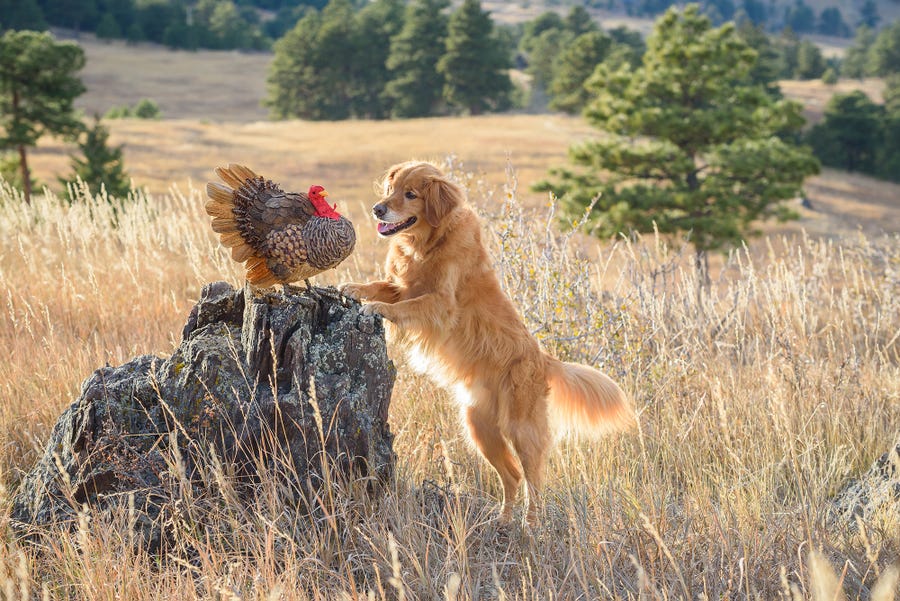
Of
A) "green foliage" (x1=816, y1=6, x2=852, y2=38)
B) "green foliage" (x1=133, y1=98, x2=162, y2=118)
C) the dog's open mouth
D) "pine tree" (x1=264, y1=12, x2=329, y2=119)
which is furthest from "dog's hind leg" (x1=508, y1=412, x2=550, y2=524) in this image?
"green foliage" (x1=816, y1=6, x2=852, y2=38)

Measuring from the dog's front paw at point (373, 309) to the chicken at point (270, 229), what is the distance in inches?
13.3

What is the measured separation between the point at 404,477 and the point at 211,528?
0.92 m

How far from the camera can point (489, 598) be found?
283 centimetres

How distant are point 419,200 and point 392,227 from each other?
0.70ft

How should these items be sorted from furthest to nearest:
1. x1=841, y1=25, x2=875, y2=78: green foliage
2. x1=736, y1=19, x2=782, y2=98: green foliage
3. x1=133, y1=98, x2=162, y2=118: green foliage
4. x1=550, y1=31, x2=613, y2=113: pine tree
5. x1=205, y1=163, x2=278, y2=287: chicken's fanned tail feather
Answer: x1=841, y1=25, x2=875, y2=78: green foliage → x1=133, y1=98, x2=162, y2=118: green foliage → x1=550, y1=31, x2=613, y2=113: pine tree → x1=736, y1=19, x2=782, y2=98: green foliage → x1=205, y1=163, x2=278, y2=287: chicken's fanned tail feather

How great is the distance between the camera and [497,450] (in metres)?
3.90

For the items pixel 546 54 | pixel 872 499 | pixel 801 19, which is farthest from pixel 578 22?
pixel 801 19

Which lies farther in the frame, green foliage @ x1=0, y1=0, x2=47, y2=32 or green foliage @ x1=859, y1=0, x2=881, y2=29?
green foliage @ x1=859, y1=0, x2=881, y2=29

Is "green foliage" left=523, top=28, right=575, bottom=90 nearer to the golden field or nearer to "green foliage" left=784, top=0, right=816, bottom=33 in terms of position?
the golden field

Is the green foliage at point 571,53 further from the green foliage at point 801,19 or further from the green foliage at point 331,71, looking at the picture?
the green foliage at point 801,19

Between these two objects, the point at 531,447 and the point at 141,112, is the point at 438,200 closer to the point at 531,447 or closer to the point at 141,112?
the point at 531,447

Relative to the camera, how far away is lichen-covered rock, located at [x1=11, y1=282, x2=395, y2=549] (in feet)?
10.2

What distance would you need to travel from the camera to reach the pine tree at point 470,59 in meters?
50.7

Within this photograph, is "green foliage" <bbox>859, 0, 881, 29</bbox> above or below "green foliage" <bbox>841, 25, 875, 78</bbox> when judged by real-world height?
above
